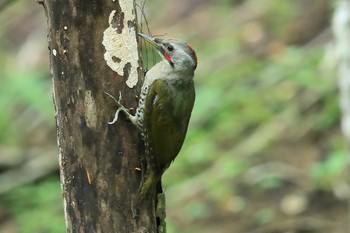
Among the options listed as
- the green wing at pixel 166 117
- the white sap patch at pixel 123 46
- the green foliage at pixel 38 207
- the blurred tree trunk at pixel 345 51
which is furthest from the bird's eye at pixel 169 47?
the green foliage at pixel 38 207

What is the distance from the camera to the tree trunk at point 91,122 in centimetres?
334

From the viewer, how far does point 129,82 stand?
3500mm

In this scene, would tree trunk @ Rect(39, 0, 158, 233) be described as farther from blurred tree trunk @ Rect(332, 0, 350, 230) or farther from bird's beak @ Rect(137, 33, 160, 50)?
blurred tree trunk @ Rect(332, 0, 350, 230)

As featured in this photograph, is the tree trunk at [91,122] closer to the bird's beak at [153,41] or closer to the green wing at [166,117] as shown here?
the green wing at [166,117]

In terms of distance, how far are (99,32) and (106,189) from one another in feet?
2.44

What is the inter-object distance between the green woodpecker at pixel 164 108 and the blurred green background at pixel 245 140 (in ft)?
10.3

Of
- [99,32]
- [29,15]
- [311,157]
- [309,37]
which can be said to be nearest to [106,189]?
[99,32]

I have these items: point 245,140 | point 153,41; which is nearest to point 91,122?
point 153,41

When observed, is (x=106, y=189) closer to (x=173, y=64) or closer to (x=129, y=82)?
(x=129, y=82)

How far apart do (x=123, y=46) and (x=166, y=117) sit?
45 cm

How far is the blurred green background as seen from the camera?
716 centimetres

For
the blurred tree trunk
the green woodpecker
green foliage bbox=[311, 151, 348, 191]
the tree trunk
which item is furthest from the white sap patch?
green foliage bbox=[311, 151, 348, 191]

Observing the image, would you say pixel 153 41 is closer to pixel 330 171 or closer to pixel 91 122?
pixel 91 122

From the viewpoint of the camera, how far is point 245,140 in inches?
329
